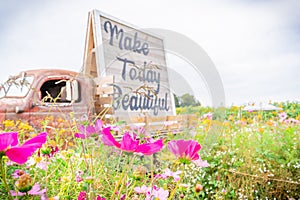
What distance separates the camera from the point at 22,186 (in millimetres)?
472

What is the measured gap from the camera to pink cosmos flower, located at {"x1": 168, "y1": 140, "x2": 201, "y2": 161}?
0.54 metres

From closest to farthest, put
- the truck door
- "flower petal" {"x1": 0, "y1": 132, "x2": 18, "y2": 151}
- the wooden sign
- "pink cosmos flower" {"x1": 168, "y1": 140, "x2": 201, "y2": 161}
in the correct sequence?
"flower petal" {"x1": 0, "y1": 132, "x2": 18, "y2": 151}
"pink cosmos flower" {"x1": 168, "y1": 140, "x2": 201, "y2": 161}
the truck door
the wooden sign

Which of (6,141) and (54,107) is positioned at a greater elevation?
(54,107)

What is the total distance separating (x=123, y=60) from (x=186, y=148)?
315 centimetres

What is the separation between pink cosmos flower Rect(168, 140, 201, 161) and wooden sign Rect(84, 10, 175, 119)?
2.13 metres

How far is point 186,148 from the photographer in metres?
0.54

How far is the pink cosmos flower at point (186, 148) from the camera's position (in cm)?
54

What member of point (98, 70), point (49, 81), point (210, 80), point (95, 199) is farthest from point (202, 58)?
point (49, 81)

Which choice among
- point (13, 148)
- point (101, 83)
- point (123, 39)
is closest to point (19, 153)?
point (13, 148)

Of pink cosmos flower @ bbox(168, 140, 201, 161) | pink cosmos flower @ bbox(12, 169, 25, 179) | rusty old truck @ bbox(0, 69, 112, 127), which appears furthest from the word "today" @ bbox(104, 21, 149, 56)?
pink cosmos flower @ bbox(168, 140, 201, 161)

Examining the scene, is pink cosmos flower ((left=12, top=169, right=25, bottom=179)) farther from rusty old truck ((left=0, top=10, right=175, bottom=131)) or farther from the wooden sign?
the wooden sign

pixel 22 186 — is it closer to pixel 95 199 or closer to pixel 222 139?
pixel 95 199

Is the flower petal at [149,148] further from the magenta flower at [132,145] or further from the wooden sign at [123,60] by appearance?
the wooden sign at [123,60]

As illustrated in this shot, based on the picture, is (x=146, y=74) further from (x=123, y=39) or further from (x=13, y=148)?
(x=13, y=148)
